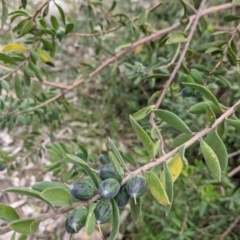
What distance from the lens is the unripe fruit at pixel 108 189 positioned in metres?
0.52

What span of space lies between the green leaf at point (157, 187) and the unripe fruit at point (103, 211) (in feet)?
0.24

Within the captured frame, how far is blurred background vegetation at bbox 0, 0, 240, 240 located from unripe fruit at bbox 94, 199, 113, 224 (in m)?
0.38

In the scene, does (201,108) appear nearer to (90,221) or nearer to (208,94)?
(208,94)

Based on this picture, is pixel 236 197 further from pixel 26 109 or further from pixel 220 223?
pixel 26 109

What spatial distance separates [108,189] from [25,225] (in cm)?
11

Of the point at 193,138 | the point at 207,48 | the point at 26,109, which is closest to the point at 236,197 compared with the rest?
the point at 207,48

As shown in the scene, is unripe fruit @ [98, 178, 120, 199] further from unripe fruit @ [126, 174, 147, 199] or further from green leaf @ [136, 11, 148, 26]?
green leaf @ [136, 11, 148, 26]

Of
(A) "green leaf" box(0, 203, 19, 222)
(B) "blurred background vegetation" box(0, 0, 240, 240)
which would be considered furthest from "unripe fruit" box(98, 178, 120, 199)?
(B) "blurred background vegetation" box(0, 0, 240, 240)

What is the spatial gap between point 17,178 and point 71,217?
1534 mm

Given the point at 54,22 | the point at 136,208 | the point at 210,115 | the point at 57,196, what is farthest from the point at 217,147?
the point at 54,22

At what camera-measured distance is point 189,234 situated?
1.45 meters

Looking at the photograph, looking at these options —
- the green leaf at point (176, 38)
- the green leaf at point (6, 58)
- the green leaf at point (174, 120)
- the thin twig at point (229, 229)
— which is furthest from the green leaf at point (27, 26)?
the thin twig at point (229, 229)

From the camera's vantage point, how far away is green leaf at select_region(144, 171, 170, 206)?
569 mm

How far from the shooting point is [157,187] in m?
0.58
